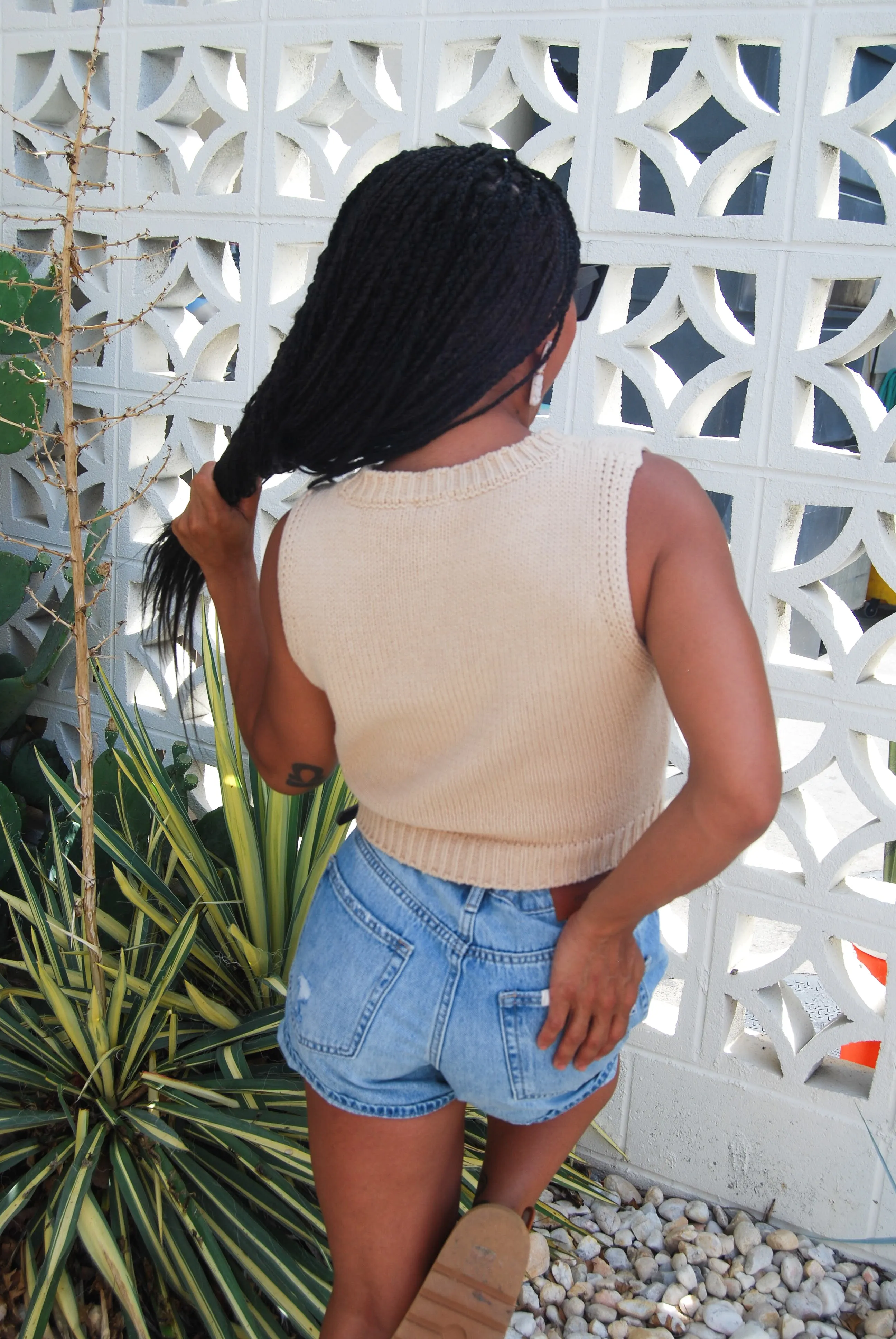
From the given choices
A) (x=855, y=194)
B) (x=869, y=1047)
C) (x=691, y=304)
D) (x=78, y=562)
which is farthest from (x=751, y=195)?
(x=78, y=562)

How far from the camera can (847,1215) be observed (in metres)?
2.43

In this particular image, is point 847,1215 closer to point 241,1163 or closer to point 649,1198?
point 649,1198

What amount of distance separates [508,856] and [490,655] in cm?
22

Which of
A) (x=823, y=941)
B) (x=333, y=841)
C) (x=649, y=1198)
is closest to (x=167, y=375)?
(x=333, y=841)

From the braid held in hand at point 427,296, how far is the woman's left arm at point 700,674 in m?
0.20

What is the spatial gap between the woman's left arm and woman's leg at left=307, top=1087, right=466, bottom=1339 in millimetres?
418

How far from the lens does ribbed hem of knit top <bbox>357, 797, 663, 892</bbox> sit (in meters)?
1.25

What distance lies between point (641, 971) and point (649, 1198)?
154 cm

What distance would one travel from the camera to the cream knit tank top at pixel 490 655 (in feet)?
3.66

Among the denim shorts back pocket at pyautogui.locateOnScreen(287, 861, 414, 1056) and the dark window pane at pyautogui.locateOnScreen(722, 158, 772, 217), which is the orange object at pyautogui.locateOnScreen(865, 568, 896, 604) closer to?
the dark window pane at pyautogui.locateOnScreen(722, 158, 772, 217)

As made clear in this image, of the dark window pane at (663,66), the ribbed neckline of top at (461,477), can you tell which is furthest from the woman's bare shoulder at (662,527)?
the dark window pane at (663,66)

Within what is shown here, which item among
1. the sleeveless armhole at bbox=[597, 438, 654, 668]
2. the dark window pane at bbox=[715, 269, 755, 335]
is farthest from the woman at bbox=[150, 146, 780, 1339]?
the dark window pane at bbox=[715, 269, 755, 335]

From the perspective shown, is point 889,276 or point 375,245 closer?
point 375,245

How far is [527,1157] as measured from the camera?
139 cm
